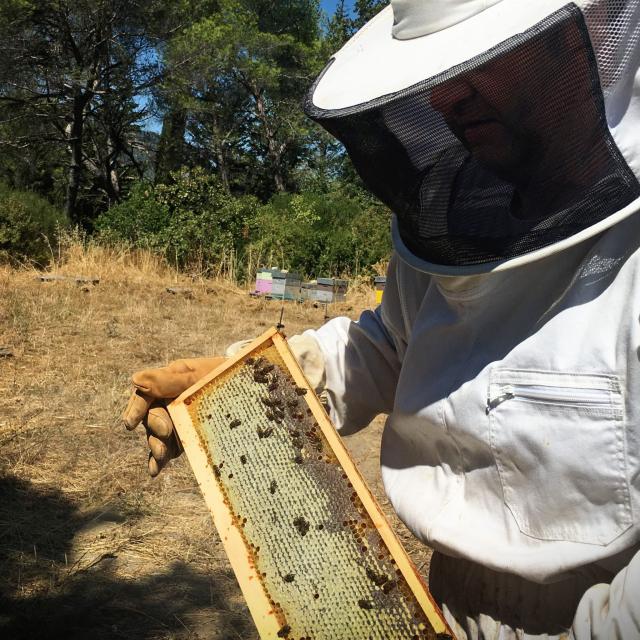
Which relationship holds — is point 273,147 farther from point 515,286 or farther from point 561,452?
point 561,452

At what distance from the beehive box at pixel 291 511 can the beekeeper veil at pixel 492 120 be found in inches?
21.6

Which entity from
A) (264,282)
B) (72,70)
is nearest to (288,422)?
(264,282)

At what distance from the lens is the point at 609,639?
0.96 m

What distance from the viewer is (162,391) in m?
1.82

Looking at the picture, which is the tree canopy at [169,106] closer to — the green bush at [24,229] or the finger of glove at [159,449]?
the green bush at [24,229]

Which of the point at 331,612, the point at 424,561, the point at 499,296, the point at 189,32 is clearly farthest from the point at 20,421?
the point at 189,32

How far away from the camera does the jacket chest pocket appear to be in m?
1.08

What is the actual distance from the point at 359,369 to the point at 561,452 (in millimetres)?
731

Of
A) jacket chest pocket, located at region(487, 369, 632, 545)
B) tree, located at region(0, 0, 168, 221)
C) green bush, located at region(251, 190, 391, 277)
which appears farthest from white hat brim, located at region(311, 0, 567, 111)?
tree, located at region(0, 0, 168, 221)

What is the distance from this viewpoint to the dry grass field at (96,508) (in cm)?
301

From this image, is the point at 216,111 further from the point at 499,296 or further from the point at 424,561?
the point at 499,296

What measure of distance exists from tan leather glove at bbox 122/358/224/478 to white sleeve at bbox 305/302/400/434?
399 millimetres

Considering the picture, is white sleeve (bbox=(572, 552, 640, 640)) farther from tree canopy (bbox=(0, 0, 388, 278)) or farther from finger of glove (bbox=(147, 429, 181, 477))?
tree canopy (bbox=(0, 0, 388, 278))

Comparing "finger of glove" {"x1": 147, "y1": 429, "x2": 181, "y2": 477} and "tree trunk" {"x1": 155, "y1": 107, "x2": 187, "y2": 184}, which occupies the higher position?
"finger of glove" {"x1": 147, "y1": 429, "x2": 181, "y2": 477}
